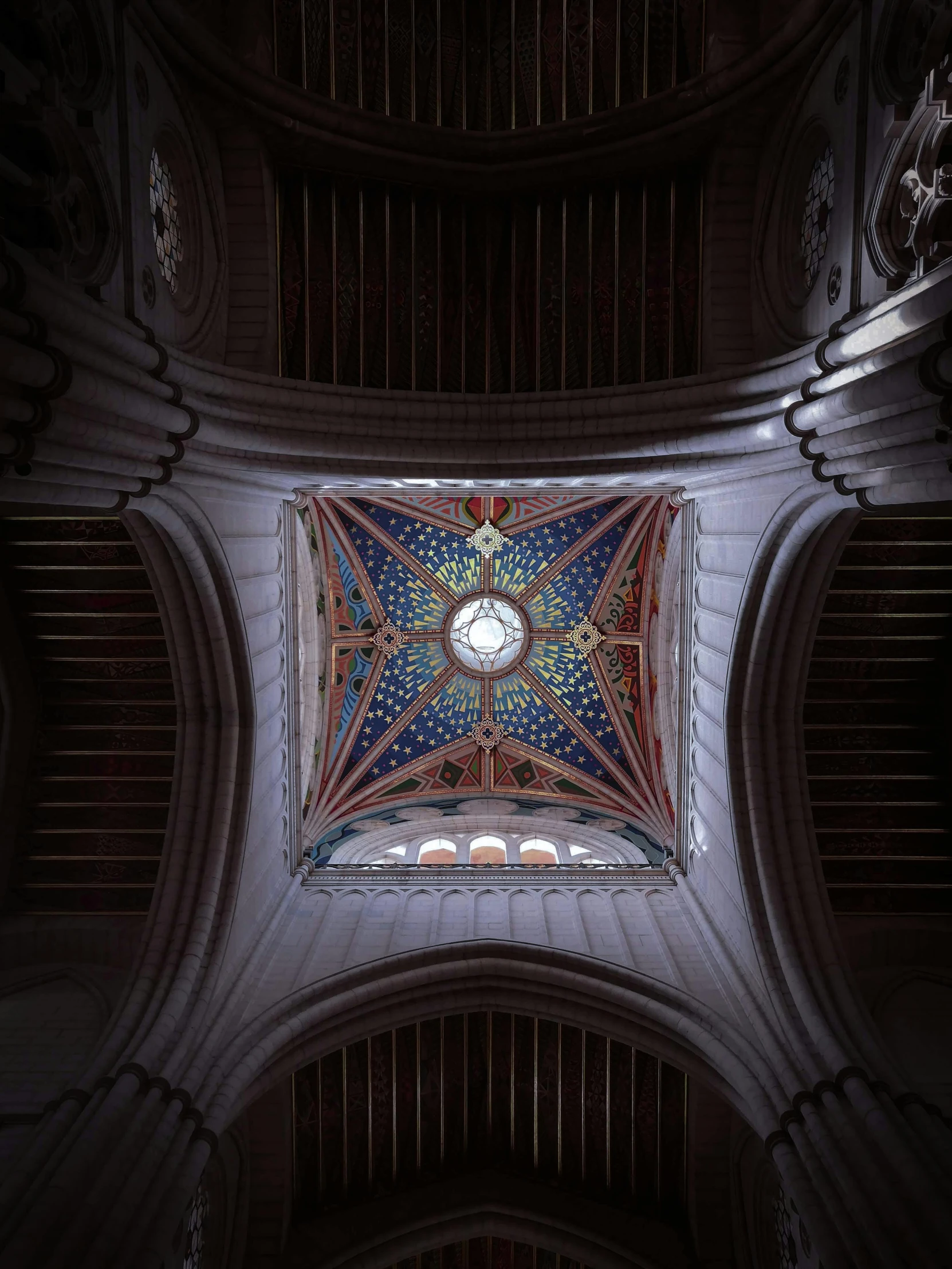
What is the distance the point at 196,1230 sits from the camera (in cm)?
844

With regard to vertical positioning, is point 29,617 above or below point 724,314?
below

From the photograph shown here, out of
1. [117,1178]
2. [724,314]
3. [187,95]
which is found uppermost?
[187,95]

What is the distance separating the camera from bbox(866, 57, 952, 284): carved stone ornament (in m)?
4.98

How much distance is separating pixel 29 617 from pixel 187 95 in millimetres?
6003

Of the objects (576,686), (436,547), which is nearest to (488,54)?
(436,547)

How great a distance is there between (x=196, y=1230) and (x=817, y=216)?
1223 centimetres

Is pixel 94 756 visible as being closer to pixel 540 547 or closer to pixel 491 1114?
pixel 491 1114

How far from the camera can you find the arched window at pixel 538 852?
13992 millimetres

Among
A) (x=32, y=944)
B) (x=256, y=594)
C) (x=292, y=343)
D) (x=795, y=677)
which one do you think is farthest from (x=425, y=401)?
(x=32, y=944)

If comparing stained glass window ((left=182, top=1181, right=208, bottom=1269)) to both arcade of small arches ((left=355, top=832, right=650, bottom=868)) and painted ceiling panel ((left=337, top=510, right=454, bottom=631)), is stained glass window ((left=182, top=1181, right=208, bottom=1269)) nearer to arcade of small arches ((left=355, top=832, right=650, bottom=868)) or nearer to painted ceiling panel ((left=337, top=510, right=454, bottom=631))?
arcade of small arches ((left=355, top=832, right=650, bottom=868))

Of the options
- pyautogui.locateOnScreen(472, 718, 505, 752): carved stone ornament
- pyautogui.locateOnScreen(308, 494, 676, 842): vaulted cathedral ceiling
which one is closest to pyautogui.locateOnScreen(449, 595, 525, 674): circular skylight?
pyautogui.locateOnScreen(308, 494, 676, 842): vaulted cathedral ceiling

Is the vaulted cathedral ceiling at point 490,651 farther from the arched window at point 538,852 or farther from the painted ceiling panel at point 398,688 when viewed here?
the arched window at point 538,852

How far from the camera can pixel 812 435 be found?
642 centimetres

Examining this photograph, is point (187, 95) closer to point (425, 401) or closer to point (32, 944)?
point (425, 401)
